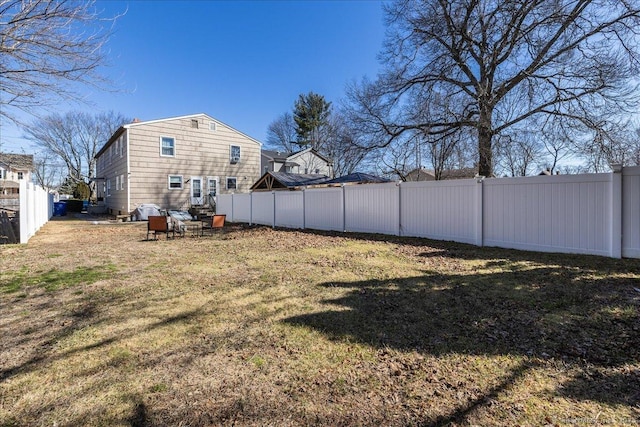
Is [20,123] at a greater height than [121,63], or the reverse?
[121,63]

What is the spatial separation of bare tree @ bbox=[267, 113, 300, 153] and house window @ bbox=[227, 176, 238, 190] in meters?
20.1

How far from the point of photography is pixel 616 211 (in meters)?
6.32

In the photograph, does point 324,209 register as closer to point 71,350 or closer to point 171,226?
point 171,226

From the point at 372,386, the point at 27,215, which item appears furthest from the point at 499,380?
the point at 27,215

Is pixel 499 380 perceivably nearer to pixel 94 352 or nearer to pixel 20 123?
pixel 94 352

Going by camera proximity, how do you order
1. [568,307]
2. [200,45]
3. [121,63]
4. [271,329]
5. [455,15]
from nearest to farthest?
[271,329]
[568,307]
[121,63]
[455,15]
[200,45]

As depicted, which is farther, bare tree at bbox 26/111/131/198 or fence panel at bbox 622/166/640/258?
bare tree at bbox 26/111/131/198

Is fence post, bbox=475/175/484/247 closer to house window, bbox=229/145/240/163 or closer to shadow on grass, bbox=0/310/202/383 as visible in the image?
shadow on grass, bbox=0/310/202/383

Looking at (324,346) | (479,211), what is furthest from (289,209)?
(324,346)

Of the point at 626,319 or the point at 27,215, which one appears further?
the point at 27,215

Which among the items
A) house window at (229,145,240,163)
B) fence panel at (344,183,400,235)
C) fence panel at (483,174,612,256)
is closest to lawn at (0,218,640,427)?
fence panel at (483,174,612,256)

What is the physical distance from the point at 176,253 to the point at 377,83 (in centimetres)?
1162

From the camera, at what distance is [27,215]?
34.5ft

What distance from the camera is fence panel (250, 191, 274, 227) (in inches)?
607
